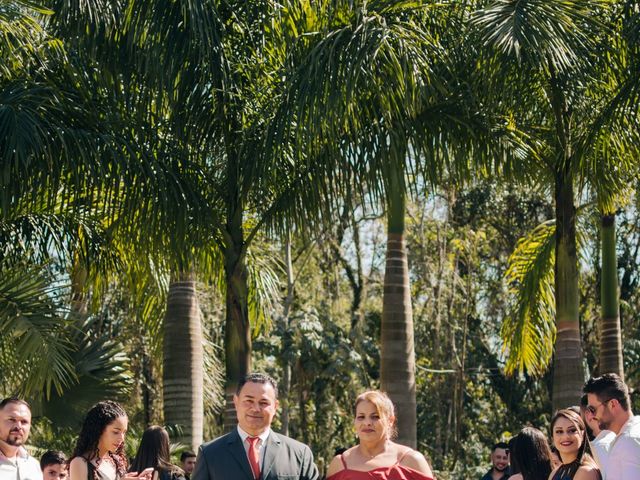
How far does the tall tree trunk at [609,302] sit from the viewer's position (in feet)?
53.8

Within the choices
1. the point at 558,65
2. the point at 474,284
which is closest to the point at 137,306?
the point at 558,65

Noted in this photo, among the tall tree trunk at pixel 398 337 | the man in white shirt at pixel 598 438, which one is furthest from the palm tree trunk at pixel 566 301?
the man in white shirt at pixel 598 438

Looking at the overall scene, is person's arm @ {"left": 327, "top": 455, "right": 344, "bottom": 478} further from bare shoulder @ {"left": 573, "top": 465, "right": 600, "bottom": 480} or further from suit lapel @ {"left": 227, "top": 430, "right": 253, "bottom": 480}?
bare shoulder @ {"left": 573, "top": 465, "right": 600, "bottom": 480}

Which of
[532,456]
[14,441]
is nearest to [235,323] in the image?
[532,456]

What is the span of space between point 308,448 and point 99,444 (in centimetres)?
160

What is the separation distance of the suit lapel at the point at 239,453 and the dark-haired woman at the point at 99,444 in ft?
4.50

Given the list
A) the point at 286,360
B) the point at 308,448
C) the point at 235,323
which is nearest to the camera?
the point at 308,448

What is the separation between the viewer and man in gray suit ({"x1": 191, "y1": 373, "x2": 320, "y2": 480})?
20.5 feet

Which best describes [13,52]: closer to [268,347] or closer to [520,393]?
[268,347]

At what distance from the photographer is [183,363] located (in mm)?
15102

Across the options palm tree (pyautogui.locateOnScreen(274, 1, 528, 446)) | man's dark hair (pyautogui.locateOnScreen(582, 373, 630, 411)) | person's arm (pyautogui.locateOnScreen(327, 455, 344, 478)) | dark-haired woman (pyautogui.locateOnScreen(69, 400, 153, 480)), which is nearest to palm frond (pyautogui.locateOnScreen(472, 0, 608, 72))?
palm tree (pyautogui.locateOnScreen(274, 1, 528, 446))

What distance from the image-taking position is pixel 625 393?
7031 mm

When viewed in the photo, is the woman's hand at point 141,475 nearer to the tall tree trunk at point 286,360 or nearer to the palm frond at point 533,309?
the palm frond at point 533,309

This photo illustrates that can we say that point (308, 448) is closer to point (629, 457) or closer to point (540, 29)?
point (629, 457)
